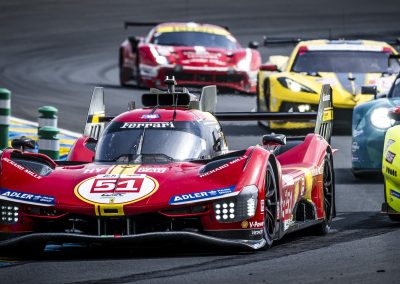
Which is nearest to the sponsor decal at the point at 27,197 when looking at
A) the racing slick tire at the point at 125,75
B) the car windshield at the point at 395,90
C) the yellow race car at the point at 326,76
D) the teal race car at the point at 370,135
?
the teal race car at the point at 370,135

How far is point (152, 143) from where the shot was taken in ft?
41.5

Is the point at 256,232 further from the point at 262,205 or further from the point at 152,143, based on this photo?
the point at 152,143

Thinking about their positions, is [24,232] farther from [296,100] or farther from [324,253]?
[296,100]

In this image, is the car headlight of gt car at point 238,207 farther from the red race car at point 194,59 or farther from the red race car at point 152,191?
the red race car at point 194,59

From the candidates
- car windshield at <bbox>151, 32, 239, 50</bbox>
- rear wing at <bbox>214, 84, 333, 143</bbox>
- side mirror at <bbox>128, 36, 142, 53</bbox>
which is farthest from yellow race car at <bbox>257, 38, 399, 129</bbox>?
rear wing at <bbox>214, 84, 333, 143</bbox>

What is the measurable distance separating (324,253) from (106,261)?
1581mm

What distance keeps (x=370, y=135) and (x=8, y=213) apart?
267 inches

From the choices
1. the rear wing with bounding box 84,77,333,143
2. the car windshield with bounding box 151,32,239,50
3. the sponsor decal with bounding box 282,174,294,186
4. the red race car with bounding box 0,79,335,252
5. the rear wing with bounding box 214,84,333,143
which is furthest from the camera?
the car windshield with bounding box 151,32,239,50

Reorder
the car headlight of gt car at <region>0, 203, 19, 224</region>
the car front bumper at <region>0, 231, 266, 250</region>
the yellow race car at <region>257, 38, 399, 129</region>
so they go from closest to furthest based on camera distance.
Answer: the car front bumper at <region>0, 231, 266, 250</region> < the car headlight of gt car at <region>0, 203, 19, 224</region> < the yellow race car at <region>257, 38, 399, 129</region>

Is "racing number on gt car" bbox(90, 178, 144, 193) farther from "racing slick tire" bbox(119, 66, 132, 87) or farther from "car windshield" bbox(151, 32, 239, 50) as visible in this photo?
"racing slick tire" bbox(119, 66, 132, 87)

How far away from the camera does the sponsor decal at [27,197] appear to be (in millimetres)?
11556

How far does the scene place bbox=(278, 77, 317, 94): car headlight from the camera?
22891 millimetres

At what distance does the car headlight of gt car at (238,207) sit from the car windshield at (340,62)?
1208 centimetres

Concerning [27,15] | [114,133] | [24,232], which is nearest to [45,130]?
[114,133]
